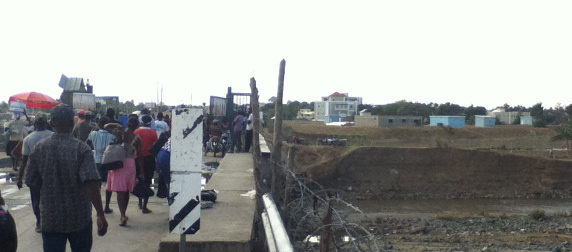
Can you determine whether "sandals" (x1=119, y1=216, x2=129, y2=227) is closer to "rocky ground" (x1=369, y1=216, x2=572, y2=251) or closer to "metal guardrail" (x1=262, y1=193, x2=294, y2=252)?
"metal guardrail" (x1=262, y1=193, x2=294, y2=252)

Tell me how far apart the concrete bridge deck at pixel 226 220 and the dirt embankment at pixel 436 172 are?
32.7 metres

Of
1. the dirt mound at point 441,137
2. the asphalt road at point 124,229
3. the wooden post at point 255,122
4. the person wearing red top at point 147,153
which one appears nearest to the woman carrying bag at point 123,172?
the asphalt road at point 124,229

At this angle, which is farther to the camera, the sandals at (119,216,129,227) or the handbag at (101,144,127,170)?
the sandals at (119,216,129,227)

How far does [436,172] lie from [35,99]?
33.8 metres

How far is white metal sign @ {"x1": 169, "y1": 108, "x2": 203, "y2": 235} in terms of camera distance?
5.04 metres

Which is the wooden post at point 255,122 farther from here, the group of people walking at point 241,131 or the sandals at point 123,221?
the group of people walking at point 241,131

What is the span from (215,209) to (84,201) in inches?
140

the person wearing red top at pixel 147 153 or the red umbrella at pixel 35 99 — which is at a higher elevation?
the red umbrella at pixel 35 99

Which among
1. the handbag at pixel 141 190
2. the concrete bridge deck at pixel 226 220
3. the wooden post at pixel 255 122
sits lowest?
the concrete bridge deck at pixel 226 220

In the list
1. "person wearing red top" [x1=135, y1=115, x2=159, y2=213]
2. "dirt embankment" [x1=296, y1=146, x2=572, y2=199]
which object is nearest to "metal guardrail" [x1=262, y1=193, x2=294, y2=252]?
"person wearing red top" [x1=135, y1=115, x2=159, y2=213]

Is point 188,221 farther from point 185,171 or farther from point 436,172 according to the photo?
point 436,172

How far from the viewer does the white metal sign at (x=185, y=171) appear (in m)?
5.04

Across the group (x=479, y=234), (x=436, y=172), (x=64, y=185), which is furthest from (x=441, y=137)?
(x=64, y=185)

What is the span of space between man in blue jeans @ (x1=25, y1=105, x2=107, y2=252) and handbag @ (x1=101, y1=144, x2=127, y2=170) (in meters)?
3.02
